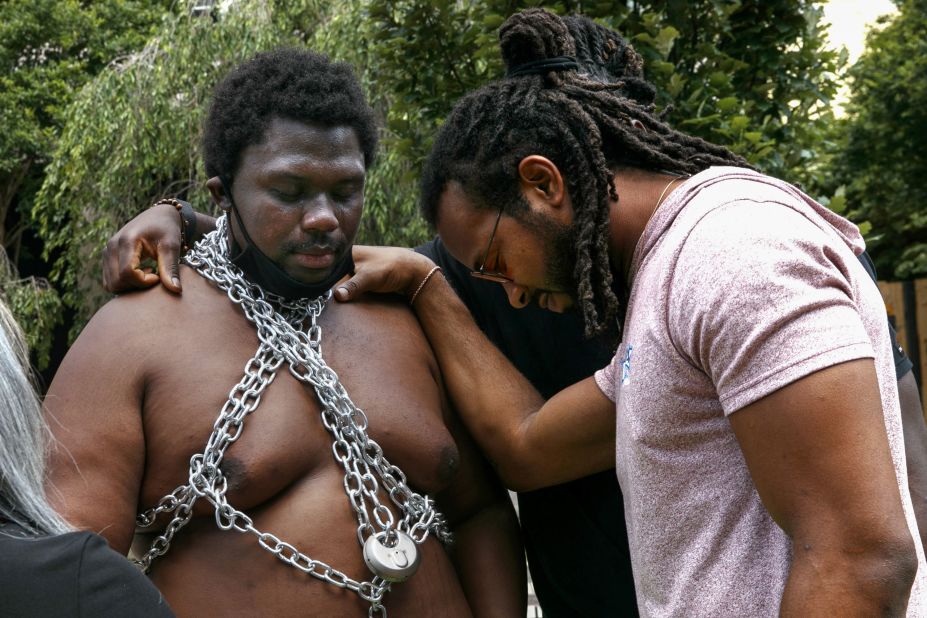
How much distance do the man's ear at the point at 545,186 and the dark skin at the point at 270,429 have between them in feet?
1.74

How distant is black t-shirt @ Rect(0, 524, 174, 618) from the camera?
4.35 ft

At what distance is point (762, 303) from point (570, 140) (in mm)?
612

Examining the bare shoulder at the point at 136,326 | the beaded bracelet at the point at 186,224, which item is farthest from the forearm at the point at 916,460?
the beaded bracelet at the point at 186,224

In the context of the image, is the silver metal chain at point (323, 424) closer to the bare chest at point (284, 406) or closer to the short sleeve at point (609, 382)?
the bare chest at point (284, 406)

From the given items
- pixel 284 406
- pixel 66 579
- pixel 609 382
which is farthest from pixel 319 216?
pixel 66 579

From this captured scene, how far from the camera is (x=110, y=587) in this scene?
54.7 inches

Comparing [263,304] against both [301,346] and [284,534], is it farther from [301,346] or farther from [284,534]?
[284,534]

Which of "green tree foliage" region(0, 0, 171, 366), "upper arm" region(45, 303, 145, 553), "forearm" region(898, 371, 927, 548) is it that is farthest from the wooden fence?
"green tree foliage" region(0, 0, 171, 366)

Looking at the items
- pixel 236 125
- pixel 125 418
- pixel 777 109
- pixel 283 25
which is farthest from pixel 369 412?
pixel 283 25

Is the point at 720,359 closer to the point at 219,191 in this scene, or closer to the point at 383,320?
the point at 383,320

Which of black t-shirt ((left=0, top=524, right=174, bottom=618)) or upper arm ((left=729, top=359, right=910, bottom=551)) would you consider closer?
black t-shirt ((left=0, top=524, right=174, bottom=618))

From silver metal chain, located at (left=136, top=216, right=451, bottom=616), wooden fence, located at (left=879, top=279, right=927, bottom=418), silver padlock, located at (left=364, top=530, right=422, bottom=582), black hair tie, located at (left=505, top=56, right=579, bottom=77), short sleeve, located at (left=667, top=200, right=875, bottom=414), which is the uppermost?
black hair tie, located at (left=505, top=56, right=579, bottom=77)

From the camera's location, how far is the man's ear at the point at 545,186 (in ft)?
6.77

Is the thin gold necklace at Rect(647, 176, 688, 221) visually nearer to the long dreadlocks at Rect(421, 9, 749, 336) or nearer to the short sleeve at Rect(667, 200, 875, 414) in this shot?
the long dreadlocks at Rect(421, 9, 749, 336)
